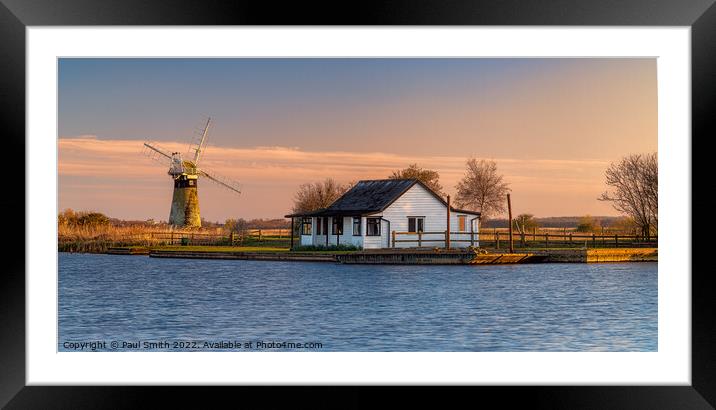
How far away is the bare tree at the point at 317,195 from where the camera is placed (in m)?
37.5

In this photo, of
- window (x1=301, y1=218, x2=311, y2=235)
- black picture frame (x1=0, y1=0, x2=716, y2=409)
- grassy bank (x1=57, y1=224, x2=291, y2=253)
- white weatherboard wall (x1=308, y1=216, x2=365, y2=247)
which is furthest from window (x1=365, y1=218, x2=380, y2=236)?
black picture frame (x1=0, y1=0, x2=716, y2=409)

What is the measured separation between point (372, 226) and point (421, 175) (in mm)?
9846

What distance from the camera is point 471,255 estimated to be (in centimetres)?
2820

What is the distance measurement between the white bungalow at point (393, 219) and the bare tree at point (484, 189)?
421 cm

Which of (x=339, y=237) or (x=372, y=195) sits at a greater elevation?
(x=372, y=195)

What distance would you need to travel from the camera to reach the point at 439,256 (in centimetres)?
2834

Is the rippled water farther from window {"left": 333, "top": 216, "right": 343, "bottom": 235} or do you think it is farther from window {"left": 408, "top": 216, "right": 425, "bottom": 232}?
window {"left": 333, "top": 216, "right": 343, "bottom": 235}

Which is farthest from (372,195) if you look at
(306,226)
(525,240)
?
(525,240)

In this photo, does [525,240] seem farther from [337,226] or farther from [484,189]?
[337,226]

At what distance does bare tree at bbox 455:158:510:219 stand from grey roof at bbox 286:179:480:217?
14.2 ft

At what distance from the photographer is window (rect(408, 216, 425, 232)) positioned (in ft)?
102

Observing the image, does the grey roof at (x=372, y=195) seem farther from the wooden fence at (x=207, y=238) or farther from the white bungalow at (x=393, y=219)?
the wooden fence at (x=207, y=238)
